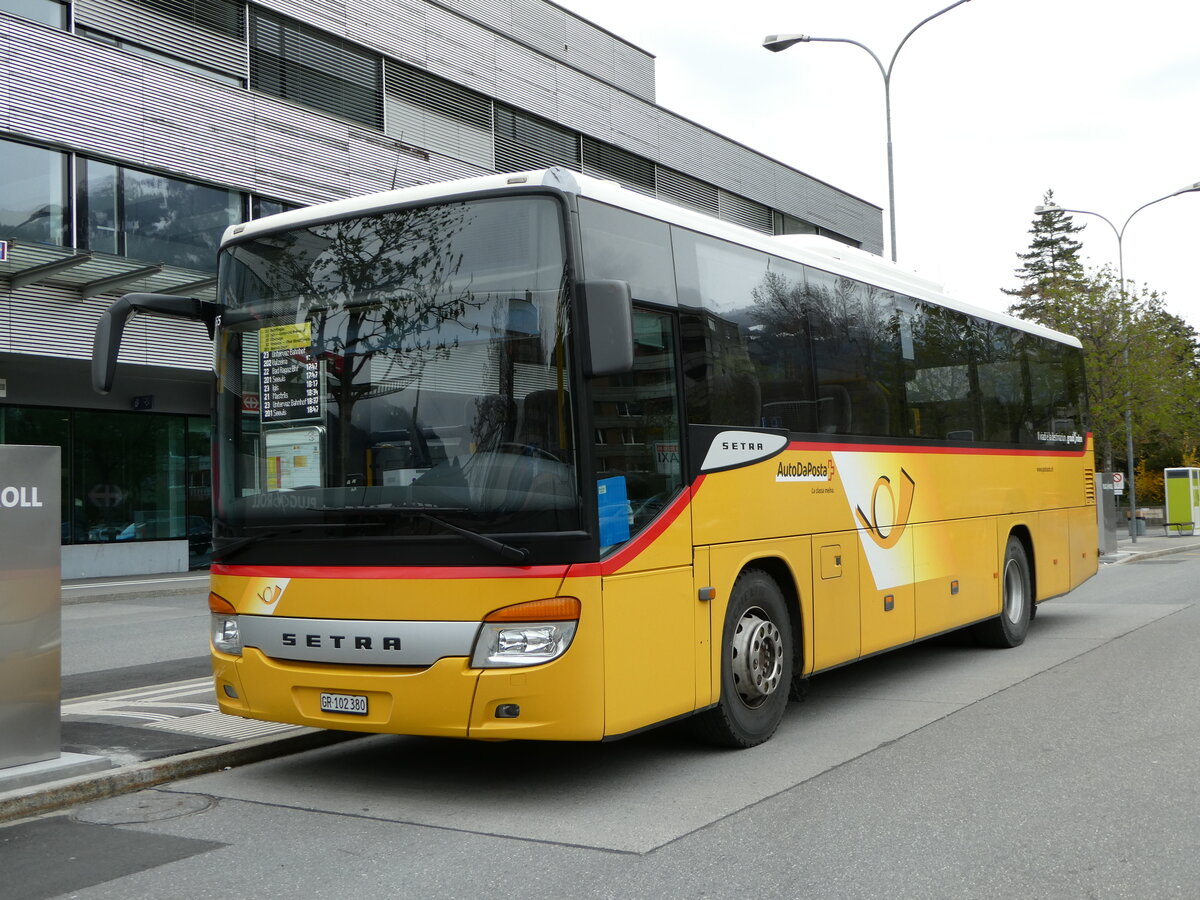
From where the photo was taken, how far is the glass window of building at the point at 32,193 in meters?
21.3

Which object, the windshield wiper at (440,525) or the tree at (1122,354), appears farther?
the tree at (1122,354)

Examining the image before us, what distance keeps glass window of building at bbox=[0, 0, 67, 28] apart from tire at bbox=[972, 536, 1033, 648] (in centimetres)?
1947

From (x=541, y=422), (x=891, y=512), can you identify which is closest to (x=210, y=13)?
(x=891, y=512)

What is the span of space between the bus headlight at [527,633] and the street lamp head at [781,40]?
16371 mm

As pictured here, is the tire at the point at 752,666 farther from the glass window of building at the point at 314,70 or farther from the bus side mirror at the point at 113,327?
the glass window of building at the point at 314,70

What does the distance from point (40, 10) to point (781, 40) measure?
13528 mm

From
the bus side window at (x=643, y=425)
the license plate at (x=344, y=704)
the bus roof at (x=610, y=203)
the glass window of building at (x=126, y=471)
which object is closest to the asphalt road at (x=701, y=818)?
the license plate at (x=344, y=704)

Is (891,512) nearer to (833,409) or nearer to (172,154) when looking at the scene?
(833,409)

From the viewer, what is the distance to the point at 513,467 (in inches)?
232

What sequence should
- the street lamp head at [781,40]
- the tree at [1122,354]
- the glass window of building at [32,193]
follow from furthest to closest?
1. the tree at [1122,354]
2. the glass window of building at [32,193]
3. the street lamp head at [781,40]

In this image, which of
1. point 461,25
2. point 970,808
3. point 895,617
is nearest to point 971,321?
point 895,617

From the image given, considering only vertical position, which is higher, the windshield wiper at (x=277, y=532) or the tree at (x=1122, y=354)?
the tree at (x=1122, y=354)

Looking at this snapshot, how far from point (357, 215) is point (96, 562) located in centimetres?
2090

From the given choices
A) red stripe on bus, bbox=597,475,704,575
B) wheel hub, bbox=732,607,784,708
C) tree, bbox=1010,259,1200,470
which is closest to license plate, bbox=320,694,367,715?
red stripe on bus, bbox=597,475,704,575
